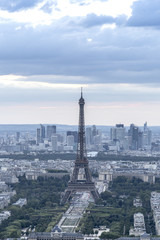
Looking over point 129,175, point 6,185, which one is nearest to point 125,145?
point 129,175

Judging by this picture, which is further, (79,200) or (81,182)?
(81,182)

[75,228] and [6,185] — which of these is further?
[6,185]

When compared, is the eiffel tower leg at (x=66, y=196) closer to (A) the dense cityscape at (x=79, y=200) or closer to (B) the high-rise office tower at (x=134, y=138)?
(A) the dense cityscape at (x=79, y=200)

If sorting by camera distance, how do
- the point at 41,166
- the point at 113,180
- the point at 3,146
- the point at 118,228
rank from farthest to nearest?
the point at 3,146, the point at 41,166, the point at 113,180, the point at 118,228

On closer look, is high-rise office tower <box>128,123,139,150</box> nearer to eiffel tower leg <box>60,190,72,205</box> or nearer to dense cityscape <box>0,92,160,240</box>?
dense cityscape <box>0,92,160,240</box>

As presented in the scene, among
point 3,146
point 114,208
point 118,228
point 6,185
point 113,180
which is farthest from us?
point 3,146

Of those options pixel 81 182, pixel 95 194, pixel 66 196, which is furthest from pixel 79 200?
pixel 81 182

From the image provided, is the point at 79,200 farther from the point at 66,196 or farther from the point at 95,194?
the point at 95,194

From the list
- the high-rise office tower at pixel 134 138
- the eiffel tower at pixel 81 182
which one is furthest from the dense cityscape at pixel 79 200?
the high-rise office tower at pixel 134 138

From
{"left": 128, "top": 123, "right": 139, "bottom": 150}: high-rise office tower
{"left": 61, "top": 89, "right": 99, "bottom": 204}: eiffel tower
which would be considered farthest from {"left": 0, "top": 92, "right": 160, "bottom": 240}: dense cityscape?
{"left": 128, "top": 123, "right": 139, "bottom": 150}: high-rise office tower

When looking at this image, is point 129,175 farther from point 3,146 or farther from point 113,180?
point 3,146

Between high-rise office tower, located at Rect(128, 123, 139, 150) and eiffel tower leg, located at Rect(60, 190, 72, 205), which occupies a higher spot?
high-rise office tower, located at Rect(128, 123, 139, 150)
